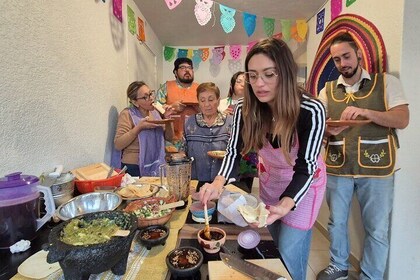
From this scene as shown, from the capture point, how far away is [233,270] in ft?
2.13

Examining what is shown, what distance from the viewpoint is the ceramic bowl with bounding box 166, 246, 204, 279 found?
2.05ft

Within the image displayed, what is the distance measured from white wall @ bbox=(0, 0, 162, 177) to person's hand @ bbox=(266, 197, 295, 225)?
964 millimetres

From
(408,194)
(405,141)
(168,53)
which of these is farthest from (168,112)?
(168,53)

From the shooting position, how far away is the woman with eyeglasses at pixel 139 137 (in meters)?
1.74

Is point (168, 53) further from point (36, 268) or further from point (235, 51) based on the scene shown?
point (36, 268)

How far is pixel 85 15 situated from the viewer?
1498 millimetres

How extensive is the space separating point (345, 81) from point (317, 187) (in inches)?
38.2

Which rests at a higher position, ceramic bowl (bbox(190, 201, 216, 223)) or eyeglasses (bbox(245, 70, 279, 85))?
eyeglasses (bbox(245, 70, 279, 85))

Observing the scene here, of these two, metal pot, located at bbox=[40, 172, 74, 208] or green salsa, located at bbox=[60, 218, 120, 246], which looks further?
metal pot, located at bbox=[40, 172, 74, 208]

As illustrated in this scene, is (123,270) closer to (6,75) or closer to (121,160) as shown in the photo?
(6,75)

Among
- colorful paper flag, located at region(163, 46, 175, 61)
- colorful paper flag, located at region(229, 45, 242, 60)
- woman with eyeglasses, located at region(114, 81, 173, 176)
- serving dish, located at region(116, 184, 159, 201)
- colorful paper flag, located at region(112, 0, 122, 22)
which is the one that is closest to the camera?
serving dish, located at region(116, 184, 159, 201)

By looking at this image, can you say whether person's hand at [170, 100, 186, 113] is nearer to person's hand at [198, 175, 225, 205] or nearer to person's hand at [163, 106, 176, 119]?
person's hand at [163, 106, 176, 119]

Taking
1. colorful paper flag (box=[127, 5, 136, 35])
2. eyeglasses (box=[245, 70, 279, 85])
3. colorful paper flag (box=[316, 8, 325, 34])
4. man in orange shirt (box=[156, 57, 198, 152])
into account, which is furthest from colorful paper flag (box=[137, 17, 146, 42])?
eyeglasses (box=[245, 70, 279, 85])

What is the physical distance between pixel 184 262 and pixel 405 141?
64.2 inches
